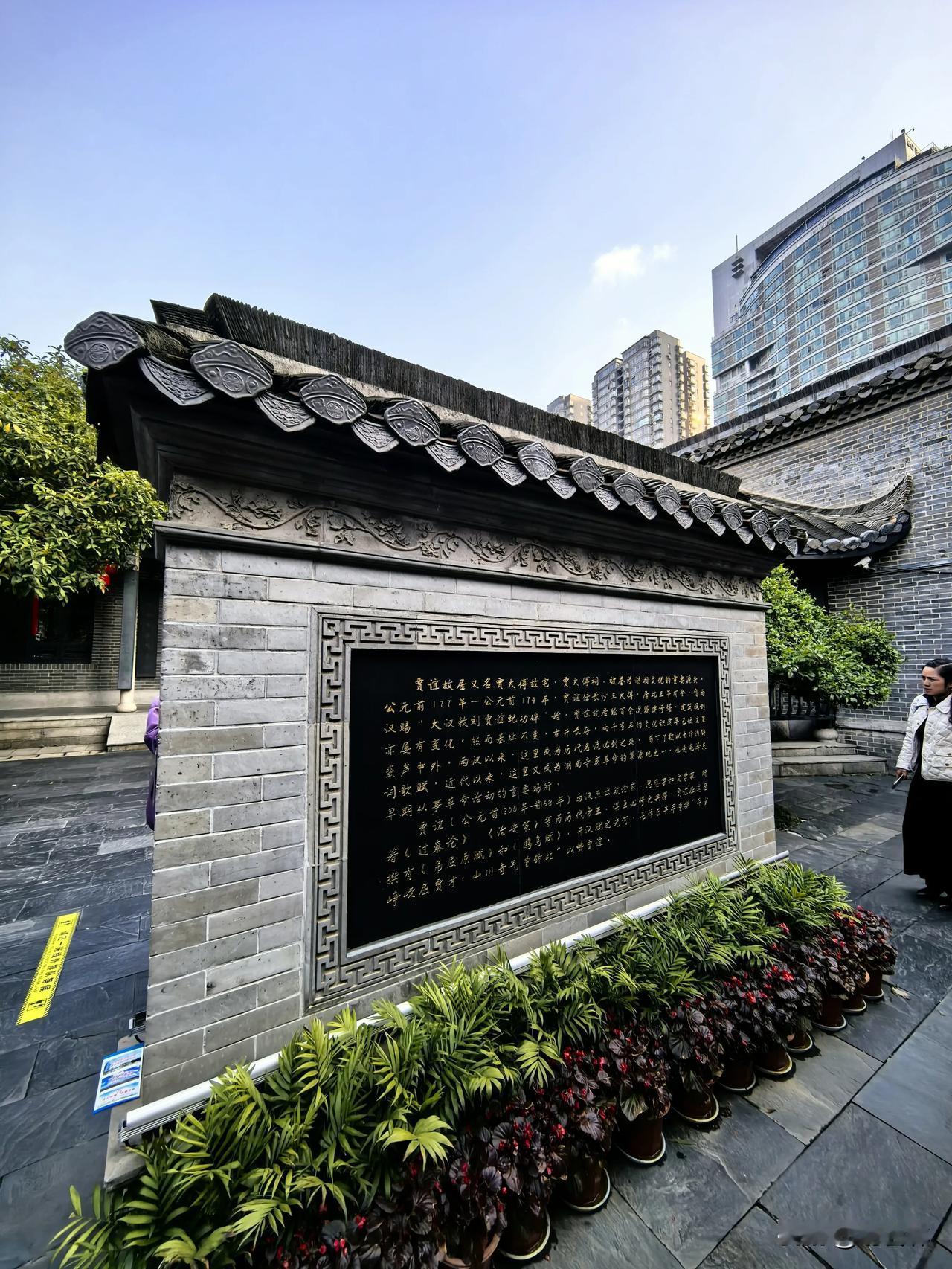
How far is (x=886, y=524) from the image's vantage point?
398 inches

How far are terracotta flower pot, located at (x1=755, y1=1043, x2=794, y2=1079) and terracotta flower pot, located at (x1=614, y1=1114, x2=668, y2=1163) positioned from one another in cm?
91

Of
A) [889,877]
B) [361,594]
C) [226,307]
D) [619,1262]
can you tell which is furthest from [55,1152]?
[889,877]

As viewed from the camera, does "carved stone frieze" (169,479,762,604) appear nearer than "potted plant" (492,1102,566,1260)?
No

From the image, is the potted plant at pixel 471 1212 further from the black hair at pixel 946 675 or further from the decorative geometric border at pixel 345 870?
the black hair at pixel 946 675

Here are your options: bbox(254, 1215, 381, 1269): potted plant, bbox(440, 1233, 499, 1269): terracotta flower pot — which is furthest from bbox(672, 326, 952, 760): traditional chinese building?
bbox(254, 1215, 381, 1269): potted plant

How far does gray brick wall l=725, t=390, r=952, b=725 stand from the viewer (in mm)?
10031

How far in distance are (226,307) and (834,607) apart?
12889mm

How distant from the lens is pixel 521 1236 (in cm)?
188

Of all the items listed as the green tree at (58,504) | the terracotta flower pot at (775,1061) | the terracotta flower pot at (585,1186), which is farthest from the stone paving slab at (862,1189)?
the green tree at (58,504)

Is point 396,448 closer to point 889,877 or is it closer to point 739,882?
point 739,882

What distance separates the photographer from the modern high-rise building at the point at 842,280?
46.9m

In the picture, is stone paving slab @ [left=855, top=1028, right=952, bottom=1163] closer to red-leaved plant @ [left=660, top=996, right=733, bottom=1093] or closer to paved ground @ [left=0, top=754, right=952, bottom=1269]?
paved ground @ [left=0, top=754, right=952, bottom=1269]

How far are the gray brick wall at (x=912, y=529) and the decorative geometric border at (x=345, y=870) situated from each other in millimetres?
9947

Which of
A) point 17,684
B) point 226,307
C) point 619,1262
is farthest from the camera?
point 17,684
